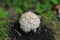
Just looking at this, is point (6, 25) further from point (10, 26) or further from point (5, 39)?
point (5, 39)

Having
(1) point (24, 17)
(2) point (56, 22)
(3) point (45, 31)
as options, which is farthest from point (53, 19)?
(1) point (24, 17)

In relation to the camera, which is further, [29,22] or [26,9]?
[26,9]

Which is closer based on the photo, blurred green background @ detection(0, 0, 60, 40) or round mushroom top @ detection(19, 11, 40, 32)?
round mushroom top @ detection(19, 11, 40, 32)

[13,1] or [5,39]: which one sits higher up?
[13,1]

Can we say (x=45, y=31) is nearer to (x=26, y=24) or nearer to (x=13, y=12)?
(x=26, y=24)

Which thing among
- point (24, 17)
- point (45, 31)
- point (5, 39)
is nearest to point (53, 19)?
point (45, 31)

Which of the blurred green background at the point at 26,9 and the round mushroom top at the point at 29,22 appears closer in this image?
the round mushroom top at the point at 29,22

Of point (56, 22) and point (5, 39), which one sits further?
point (56, 22)

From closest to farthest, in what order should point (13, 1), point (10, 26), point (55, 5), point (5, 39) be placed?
point (5, 39) → point (10, 26) → point (13, 1) → point (55, 5)

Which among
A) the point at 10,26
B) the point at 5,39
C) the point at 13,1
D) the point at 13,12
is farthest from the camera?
the point at 13,12
